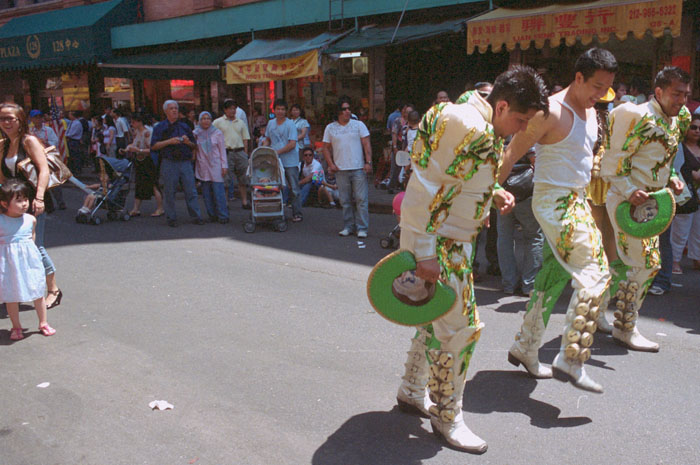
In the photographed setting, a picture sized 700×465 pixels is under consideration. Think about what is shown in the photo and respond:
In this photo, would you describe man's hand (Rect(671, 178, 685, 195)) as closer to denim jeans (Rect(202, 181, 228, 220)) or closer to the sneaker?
the sneaker

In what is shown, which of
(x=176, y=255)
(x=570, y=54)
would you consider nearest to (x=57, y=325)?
(x=176, y=255)

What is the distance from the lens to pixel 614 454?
3234 mm

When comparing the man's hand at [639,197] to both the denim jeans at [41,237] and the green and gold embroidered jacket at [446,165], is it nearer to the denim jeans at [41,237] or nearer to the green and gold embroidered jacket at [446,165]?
the green and gold embroidered jacket at [446,165]

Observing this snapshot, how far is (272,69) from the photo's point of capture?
15.9 meters

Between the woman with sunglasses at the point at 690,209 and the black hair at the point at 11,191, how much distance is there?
599 centimetres

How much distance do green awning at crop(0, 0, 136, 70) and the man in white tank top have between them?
2103 cm

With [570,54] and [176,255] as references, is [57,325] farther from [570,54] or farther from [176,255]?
[570,54]

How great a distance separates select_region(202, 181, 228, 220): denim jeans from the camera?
10.8 m

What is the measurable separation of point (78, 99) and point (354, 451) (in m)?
26.0

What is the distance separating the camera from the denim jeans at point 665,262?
20.4 feet

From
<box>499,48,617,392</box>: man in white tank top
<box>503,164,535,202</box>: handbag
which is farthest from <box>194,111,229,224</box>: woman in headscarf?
<box>499,48,617,392</box>: man in white tank top

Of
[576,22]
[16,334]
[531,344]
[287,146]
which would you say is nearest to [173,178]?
[287,146]

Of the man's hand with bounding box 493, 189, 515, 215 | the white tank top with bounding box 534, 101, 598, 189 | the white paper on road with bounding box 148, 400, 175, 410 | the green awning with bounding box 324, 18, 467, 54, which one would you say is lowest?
the white paper on road with bounding box 148, 400, 175, 410

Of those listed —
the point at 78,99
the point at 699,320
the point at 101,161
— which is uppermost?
the point at 78,99
